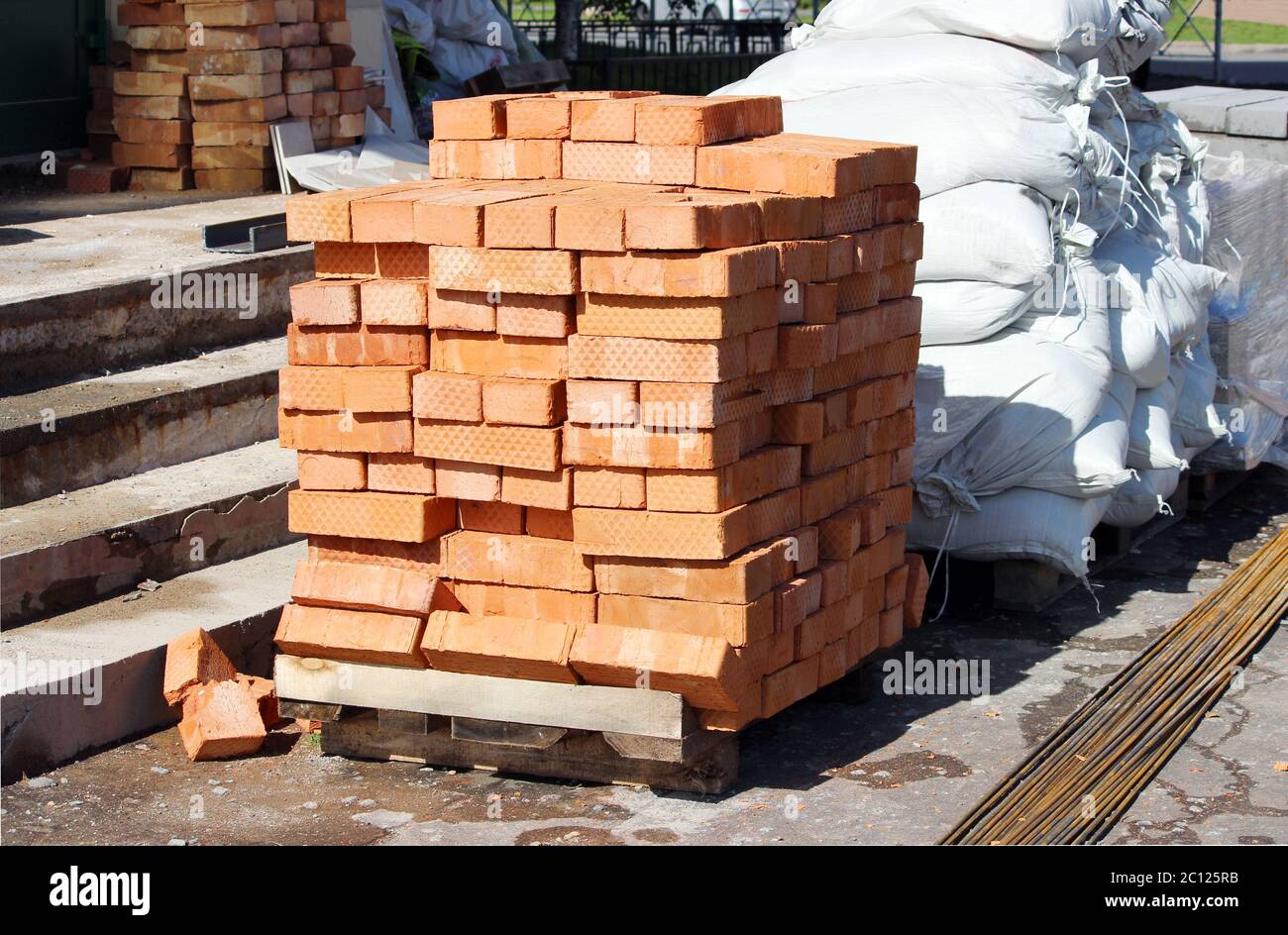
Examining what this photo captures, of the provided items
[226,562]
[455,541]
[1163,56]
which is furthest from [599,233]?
[1163,56]

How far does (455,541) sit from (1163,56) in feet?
85.5

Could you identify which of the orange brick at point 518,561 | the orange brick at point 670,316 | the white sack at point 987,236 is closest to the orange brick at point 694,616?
the orange brick at point 518,561

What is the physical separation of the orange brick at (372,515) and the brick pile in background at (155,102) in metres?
5.33

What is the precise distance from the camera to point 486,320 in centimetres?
538

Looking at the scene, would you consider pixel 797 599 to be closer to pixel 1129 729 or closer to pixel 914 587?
pixel 914 587

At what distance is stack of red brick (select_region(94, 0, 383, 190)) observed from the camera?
33.3 feet

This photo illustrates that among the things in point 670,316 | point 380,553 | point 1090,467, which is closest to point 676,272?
point 670,316

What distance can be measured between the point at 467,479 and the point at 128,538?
5.23ft

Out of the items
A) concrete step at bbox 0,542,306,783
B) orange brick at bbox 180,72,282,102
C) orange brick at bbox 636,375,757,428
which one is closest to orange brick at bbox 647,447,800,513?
orange brick at bbox 636,375,757,428

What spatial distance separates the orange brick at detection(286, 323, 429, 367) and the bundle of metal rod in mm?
2208

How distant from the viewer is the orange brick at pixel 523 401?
17.4 ft

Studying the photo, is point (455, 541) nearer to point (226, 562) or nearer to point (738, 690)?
point (738, 690)

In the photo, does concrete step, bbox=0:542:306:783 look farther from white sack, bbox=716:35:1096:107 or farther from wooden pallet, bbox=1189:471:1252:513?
wooden pallet, bbox=1189:471:1252:513

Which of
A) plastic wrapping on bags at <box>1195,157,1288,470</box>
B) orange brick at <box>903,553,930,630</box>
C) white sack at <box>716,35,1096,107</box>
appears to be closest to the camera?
orange brick at <box>903,553,930,630</box>
